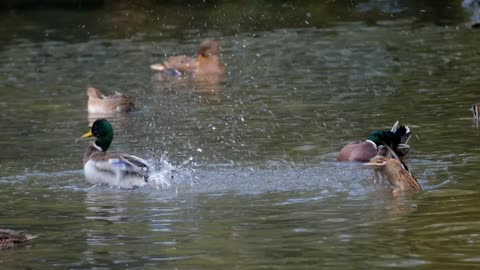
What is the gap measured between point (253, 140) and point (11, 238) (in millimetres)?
5231

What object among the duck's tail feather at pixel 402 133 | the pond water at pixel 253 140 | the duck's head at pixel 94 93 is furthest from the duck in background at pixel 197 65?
the duck's tail feather at pixel 402 133

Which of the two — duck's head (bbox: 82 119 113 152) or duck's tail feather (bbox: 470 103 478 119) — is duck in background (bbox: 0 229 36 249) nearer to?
duck's head (bbox: 82 119 113 152)

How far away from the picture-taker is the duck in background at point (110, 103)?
16.4 m

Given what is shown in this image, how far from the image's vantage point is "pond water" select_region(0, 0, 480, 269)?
8.46 m

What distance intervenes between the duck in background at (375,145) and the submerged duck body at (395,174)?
103cm

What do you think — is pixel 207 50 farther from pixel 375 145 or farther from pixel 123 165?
pixel 123 165

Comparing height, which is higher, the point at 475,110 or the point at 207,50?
the point at 207,50

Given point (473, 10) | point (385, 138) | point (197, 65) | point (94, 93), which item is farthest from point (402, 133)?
point (473, 10)

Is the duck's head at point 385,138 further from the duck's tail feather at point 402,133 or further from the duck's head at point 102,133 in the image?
the duck's head at point 102,133

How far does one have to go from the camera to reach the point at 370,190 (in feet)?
34.6

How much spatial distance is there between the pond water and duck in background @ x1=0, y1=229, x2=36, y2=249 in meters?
0.11

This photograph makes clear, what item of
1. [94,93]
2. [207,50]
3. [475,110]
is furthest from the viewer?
[207,50]

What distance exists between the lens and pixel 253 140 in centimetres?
1348

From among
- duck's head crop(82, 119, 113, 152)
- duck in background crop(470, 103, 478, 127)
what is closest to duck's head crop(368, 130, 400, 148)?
duck in background crop(470, 103, 478, 127)
